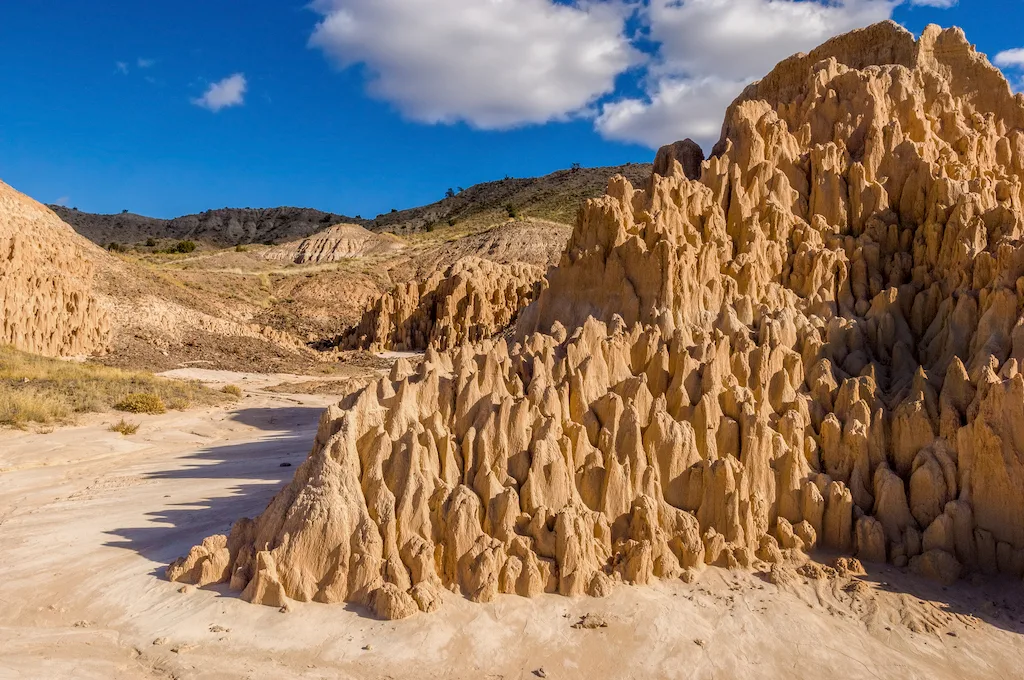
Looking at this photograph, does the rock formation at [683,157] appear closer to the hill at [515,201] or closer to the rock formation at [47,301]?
the rock formation at [47,301]

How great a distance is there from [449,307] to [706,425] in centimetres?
2847

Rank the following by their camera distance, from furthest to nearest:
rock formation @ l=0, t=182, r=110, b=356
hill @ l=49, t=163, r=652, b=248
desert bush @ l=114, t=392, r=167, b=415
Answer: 1. hill @ l=49, t=163, r=652, b=248
2. rock formation @ l=0, t=182, r=110, b=356
3. desert bush @ l=114, t=392, r=167, b=415

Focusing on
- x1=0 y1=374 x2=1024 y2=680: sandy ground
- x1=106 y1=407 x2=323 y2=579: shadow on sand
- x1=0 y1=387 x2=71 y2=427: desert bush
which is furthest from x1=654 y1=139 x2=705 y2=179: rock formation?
x1=0 y1=387 x2=71 y2=427: desert bush

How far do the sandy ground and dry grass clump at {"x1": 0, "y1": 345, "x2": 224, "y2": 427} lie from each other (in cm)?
877

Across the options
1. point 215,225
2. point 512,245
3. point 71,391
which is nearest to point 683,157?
point 71,391

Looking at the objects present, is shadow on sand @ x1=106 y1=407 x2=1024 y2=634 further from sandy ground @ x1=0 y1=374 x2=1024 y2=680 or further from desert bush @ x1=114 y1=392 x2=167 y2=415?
desert bush @ x1=114 y1=392 x2=167 y2=415

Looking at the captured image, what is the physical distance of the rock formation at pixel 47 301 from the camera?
24.7 m

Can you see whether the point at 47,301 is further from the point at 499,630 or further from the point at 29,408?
the point at 499,630

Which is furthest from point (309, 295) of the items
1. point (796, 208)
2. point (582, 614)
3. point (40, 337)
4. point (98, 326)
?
point (582, 614)

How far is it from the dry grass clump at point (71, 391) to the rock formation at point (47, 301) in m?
2.14

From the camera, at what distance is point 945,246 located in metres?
10.1

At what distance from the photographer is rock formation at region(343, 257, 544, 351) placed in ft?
116

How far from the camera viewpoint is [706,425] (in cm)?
838

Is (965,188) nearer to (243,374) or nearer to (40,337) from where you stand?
(243,374)
